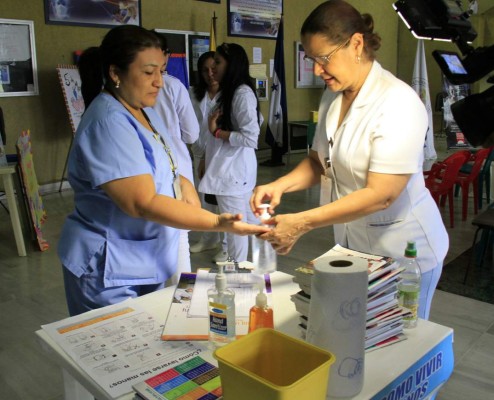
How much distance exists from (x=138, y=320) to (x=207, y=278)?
0.32 m

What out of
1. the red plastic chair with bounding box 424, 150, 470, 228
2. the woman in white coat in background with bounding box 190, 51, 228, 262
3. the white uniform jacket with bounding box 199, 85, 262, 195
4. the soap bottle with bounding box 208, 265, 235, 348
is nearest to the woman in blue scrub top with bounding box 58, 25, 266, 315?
the soap bottle with bounding box 208, 265, 235, 348

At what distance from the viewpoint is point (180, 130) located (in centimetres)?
322

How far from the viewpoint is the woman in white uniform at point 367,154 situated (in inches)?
59.7

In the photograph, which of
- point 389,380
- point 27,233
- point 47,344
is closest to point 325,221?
point 389,380

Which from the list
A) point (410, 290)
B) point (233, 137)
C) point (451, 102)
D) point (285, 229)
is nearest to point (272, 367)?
point (410, 290)

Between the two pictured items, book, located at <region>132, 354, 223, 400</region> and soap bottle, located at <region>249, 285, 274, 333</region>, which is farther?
soap bottle, located at <region>249, 285, 274, 333</region>

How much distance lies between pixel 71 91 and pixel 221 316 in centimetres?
545

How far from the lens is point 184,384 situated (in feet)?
3.58

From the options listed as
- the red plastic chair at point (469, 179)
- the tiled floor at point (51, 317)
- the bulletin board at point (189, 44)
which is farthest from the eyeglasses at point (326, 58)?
the bulletin board at point (189, 44)

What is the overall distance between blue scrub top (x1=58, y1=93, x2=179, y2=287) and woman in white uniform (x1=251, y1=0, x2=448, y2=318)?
400 mm

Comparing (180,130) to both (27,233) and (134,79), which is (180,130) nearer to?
(134,79)

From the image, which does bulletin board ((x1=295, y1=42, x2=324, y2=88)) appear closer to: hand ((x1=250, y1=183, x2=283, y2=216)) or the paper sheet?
hand ((x1=250, y1=183, x2=283, y2=216))

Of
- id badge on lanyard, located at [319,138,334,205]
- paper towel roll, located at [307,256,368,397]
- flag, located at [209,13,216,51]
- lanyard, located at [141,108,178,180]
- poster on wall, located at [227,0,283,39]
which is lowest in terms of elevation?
paper towel roll, located at [307,256,368,397]

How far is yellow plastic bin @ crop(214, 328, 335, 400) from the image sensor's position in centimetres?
85
